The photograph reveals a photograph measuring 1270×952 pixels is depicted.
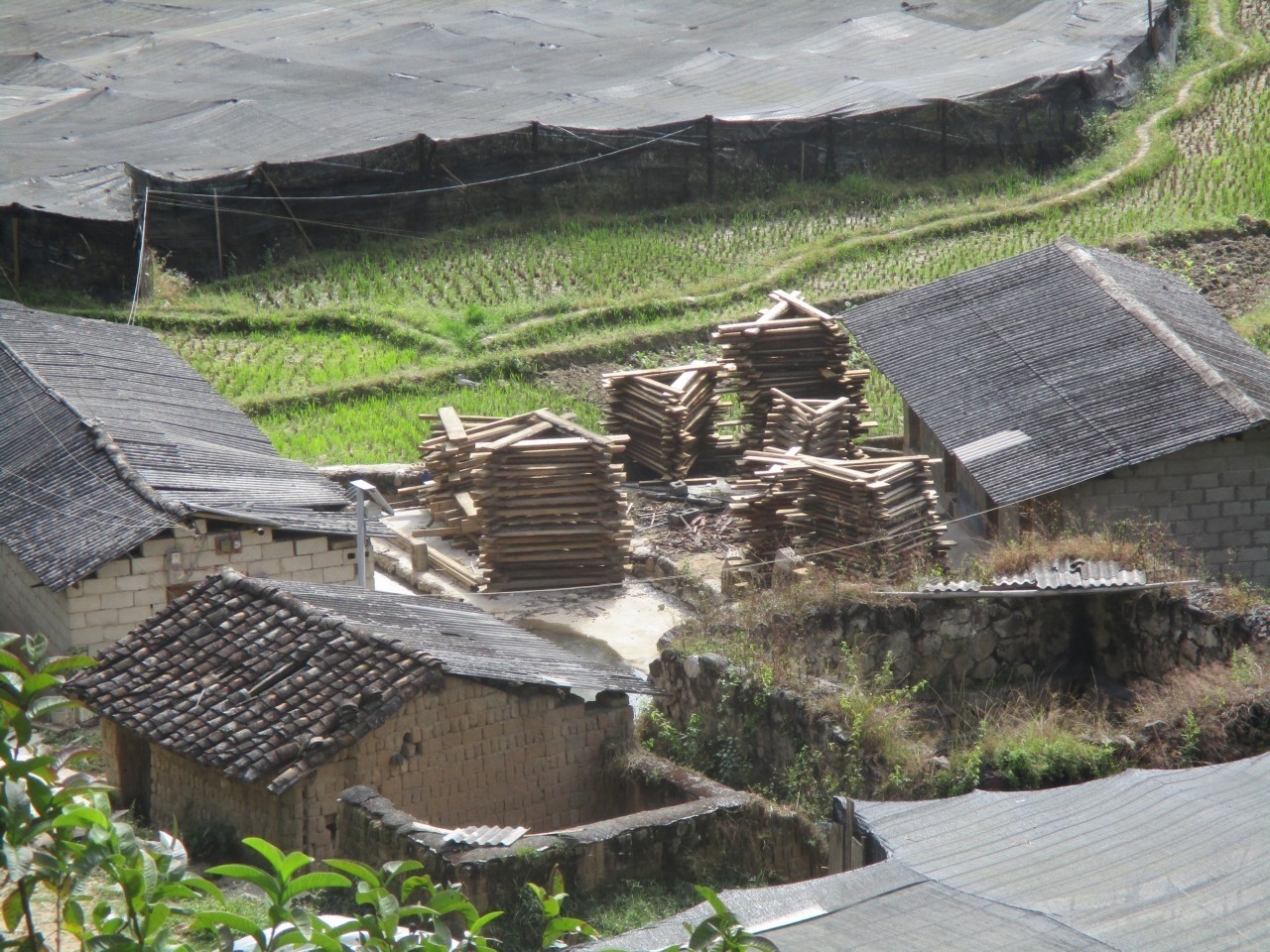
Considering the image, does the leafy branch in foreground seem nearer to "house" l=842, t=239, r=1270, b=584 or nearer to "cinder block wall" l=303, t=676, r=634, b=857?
"cinder block wall" l=303, t=676, r=634, b=857

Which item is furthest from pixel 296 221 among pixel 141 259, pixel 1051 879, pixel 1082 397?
pixel 1051 879

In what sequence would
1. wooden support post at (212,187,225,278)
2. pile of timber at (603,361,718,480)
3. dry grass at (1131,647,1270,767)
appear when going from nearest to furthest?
dry grass at (1131,647,1270,767) → pile of timber at (603,361,718,480) → wooden support post at (212,187,225,278)

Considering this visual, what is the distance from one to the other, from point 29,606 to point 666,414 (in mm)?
9872

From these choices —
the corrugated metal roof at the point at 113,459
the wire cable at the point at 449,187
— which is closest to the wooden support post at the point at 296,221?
the wire cable at the point at 449,187

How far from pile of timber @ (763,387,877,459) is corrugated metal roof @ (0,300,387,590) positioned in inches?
246

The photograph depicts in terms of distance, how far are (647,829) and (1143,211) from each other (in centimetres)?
2602

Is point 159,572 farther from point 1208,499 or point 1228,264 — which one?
point 1228,264

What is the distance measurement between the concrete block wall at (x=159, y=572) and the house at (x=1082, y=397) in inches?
321

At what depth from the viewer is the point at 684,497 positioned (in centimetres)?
2431

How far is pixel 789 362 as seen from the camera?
24.7m

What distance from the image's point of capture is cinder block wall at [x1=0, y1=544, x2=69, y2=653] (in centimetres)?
1784

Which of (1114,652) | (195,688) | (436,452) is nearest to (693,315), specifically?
(436,452)

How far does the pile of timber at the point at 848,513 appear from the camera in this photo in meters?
19.2

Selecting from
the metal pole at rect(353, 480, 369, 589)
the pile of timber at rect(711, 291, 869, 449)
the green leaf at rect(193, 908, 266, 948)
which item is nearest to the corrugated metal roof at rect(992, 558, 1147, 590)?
the metal pole at rect(353, 480, 369, 589)
